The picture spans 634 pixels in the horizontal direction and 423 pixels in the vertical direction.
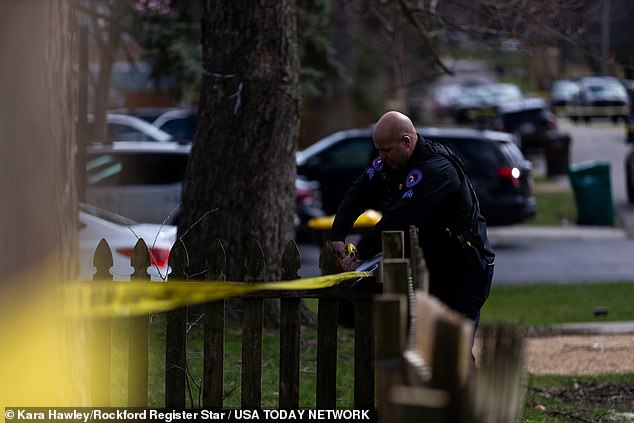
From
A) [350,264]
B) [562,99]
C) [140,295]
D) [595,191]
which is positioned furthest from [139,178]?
[562,99]

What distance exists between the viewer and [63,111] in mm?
4824

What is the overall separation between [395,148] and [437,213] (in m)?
0.37

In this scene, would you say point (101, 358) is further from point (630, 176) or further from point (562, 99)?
point (562, 99)

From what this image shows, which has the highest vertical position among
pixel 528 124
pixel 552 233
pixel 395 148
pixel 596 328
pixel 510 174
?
pixel 395 148

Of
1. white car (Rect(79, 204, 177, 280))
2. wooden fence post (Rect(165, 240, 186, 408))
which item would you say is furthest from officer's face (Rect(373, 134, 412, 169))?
white car (Rect(79, 204, 177, 280))

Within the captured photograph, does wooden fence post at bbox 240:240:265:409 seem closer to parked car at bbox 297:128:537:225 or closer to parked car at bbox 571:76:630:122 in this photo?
parked car at bbox 297:128:537:225

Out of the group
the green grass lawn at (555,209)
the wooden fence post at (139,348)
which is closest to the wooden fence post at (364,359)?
the wooden fence post at (139,348)

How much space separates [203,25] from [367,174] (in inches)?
149

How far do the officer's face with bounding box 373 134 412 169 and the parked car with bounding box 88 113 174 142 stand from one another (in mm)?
18703

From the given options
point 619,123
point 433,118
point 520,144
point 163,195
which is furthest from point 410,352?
point 433,118

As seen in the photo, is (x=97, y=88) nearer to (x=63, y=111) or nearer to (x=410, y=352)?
(x=63, y=111)

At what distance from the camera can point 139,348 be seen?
5637 mm

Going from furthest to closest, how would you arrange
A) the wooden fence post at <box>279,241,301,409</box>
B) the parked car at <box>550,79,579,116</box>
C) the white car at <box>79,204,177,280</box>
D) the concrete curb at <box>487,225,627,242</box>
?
the parked car at <box>550,79,579,116</box>
the concrete curb at <box>487,225,627,242</box>
the white car at <box>79,204,177,280</box>
the wooden fence post at <box>279,241,301,409</box>

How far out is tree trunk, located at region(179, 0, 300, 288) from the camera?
9.44m
